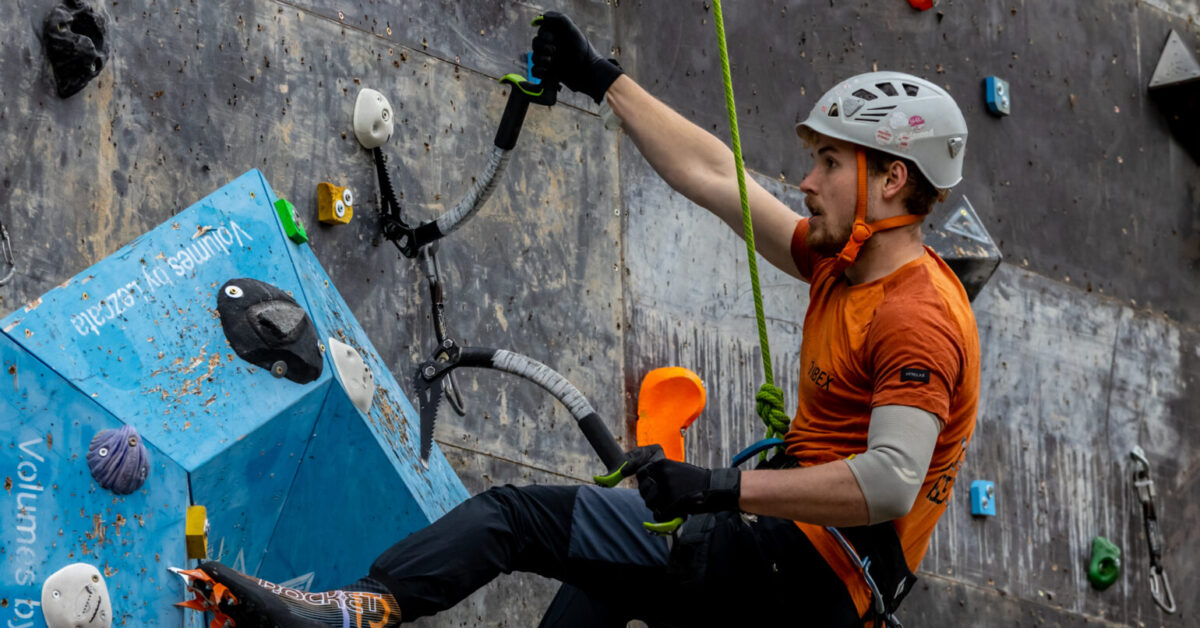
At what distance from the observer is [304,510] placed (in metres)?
3.43

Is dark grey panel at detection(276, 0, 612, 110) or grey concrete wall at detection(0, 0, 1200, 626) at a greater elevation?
dark grey panel at detection(276, 0, 612, 110)

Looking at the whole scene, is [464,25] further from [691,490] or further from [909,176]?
[691,490]

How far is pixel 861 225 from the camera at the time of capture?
345cm

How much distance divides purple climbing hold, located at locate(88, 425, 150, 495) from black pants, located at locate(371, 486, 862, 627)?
2.14 ft

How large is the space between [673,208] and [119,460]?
101 inches

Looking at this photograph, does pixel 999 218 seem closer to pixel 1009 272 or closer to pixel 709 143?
pixel 1009 272

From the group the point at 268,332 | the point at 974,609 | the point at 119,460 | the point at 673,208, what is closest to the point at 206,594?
the point at 119,460

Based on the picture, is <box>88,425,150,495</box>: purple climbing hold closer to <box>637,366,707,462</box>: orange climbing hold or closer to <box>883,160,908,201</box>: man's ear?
<box>637,366,707,462</box>: orange climbing hold

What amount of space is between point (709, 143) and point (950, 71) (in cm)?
263

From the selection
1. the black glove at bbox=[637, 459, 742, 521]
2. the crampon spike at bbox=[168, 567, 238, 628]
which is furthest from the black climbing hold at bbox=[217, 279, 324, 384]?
the black glove at bbox=[637, 459, 742, 521]

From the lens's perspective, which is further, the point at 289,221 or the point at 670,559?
the point at 289,221

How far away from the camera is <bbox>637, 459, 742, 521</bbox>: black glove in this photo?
311cm

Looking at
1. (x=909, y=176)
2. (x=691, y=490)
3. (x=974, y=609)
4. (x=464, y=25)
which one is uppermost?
(x=464, y=25)

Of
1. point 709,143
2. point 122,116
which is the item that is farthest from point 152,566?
point 709,143
